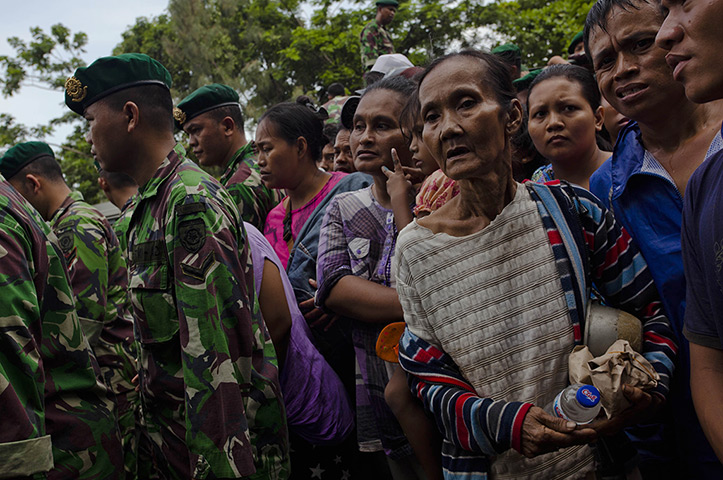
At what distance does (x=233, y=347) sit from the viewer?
7.74 ft

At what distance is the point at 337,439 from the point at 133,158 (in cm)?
171

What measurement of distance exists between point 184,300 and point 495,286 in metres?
1.17

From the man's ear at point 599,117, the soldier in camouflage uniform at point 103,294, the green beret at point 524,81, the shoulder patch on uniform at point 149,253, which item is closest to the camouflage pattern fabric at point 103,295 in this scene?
the soldier in camouflage uniform at point 103,294

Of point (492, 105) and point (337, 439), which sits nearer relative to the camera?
point (492, 105)

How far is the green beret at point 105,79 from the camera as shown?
8.94 feet

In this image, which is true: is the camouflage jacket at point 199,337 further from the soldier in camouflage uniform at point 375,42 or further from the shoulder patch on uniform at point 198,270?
the soldier in camouflage uniform at point 375,42

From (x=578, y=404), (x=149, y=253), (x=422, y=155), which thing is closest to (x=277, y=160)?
(x=422, y=155)

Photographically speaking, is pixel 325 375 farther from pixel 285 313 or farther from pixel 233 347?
pixel 233 347

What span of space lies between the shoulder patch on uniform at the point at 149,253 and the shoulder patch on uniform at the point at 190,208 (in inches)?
6.7

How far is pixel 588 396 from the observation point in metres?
1.62

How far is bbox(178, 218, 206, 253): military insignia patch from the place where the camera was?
90.6 inches

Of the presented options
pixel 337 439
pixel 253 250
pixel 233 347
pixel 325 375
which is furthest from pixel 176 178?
pixel 337 439

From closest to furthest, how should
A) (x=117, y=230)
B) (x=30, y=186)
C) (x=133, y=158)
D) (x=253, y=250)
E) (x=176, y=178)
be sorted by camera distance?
(x=176, y=178), (x=133, y=158), (x=253, y=250), (x=117, y=230), (x=30, y=186)

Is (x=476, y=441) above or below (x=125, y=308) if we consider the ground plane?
below
